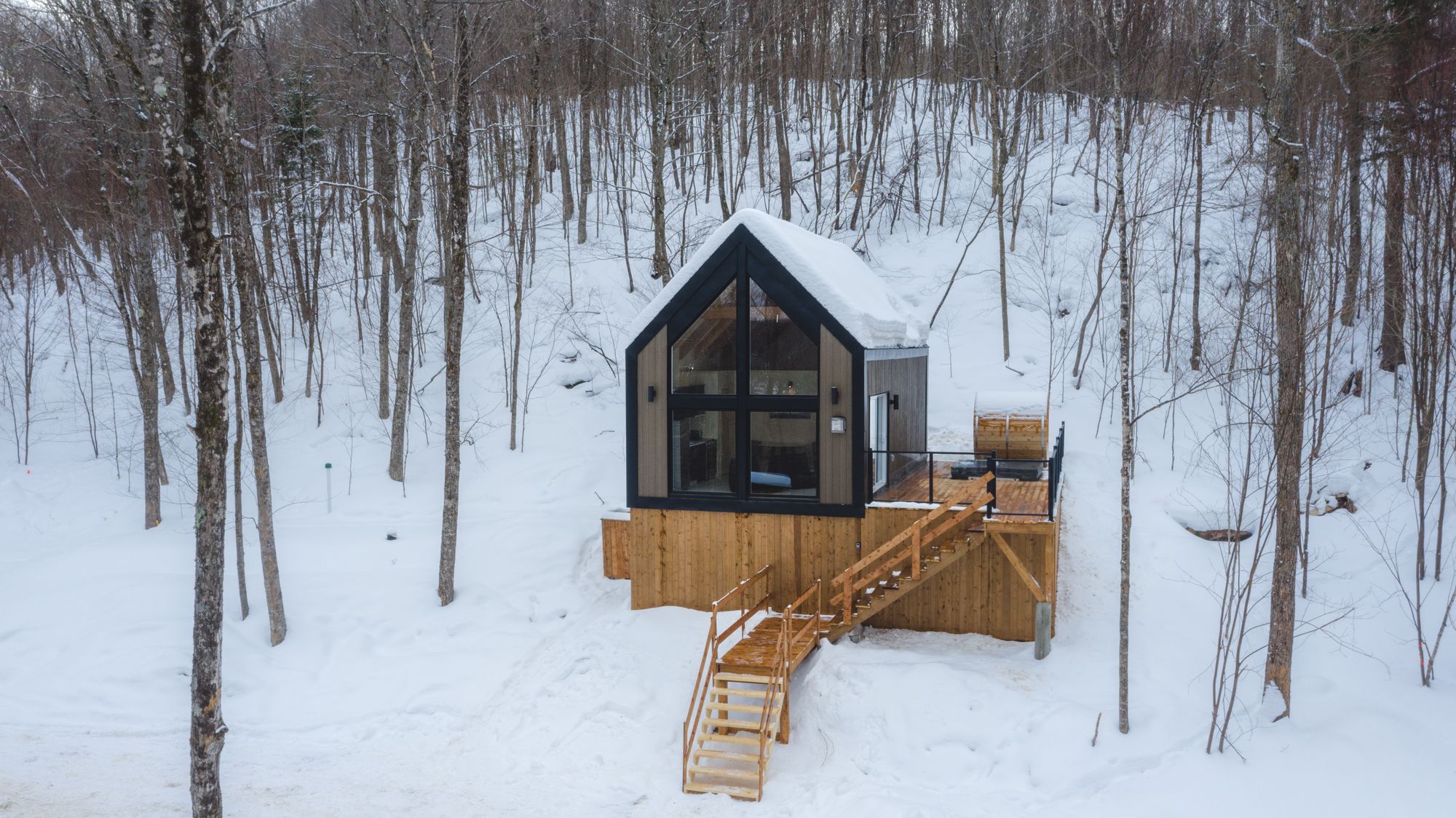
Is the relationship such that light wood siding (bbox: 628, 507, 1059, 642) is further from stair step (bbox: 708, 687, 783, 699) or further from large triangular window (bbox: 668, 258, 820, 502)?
stair step (bbox: 708, 687, 783, 699)

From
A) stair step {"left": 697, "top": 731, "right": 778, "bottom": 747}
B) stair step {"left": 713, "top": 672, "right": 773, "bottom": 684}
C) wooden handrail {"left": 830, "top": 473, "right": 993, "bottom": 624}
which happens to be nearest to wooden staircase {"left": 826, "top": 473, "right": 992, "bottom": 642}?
wooden handrail {"left": 830, "top": 473, "right": 993, "bottom": 624}

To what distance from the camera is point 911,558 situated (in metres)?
11.2

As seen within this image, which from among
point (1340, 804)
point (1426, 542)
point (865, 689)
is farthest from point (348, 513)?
point (1426, 542)

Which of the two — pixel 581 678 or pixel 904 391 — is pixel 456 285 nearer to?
pixel 581 678

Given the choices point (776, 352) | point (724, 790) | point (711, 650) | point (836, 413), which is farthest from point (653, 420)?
point (724, 790)

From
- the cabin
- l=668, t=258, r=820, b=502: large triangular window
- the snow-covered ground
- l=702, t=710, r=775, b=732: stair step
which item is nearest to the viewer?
the snow-covered ground

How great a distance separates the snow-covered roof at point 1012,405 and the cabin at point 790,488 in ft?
4.45

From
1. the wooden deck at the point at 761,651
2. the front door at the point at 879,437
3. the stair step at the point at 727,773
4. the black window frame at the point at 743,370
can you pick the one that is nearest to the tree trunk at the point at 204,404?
the stair step at the point at 727,773

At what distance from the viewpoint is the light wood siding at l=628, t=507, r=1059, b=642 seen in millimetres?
11594

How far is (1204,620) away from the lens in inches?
493

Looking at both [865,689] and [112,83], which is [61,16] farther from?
[865,689]

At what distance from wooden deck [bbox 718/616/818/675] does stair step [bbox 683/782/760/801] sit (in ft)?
4.82

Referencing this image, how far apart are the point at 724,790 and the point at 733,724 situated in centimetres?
76

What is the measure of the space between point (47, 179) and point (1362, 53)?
2785 centimetres
